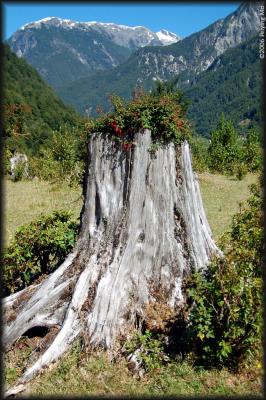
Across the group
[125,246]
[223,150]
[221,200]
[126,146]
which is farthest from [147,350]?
[223,150]

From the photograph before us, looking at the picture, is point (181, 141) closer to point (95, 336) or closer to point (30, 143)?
point (95, 336)

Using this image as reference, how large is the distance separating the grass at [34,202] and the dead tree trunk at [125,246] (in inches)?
343

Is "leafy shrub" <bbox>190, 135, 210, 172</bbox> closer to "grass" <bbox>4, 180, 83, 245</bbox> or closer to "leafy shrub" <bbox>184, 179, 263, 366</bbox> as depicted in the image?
"grass" <bbox>4, 180, 83, 245</bbox>

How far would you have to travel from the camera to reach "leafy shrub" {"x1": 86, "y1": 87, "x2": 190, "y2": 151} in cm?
842

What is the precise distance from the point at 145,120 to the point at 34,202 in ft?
59.0

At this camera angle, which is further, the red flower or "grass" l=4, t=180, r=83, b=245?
"grass" l=4, t=180, r=83, b=245

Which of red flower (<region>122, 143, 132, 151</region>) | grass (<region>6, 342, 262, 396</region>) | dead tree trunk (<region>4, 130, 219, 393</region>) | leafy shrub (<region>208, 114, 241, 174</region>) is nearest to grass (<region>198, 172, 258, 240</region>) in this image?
dead tree trunk (<region>4, 130, 219, 393</region>)

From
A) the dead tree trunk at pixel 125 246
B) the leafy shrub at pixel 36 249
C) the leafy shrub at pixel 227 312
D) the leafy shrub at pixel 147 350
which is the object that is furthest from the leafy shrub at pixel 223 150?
the leafy shrub at pixel 147 350

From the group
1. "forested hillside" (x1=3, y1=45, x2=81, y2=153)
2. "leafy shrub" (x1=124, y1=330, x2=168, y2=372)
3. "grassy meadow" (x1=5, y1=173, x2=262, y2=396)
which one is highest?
"forested hillside" (x1=3, y1=45, x2=81, y2=153)

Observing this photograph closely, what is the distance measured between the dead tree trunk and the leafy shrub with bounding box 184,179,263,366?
0.85 meters

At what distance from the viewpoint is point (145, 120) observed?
329 inches

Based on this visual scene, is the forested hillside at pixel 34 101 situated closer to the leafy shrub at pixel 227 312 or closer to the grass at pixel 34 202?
the grass at pixel 34 202

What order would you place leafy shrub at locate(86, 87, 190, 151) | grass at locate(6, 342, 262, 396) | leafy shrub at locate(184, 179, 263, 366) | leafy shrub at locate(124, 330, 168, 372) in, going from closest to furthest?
grass at locate(6, 342, 262, 396) < leafy shrub at locate(184, 179, 263, 366) < leafy shrub at locate(124, 330, 168, 372) < leafy shrub at locate(86, 87, 190, 151)

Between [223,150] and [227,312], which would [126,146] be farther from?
[223,150]
